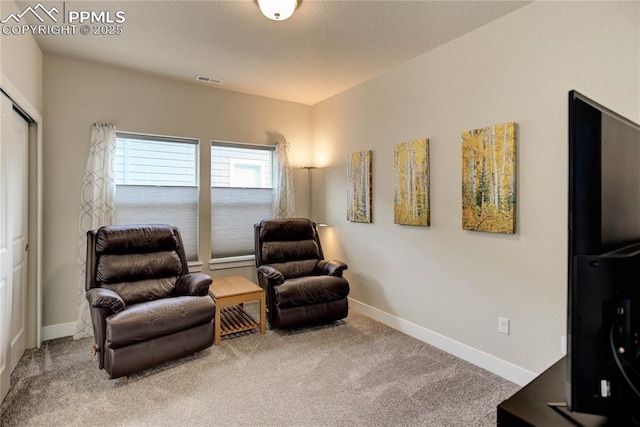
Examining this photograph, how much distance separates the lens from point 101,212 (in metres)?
3.30

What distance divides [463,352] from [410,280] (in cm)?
77

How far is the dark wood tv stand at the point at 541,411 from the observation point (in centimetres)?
78

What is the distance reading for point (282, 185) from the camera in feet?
14.5

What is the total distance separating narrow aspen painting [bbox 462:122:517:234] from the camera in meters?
2.43

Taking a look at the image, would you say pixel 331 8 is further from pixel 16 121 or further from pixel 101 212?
pixel 101 212

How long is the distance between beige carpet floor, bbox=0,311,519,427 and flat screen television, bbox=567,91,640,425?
1.52 meters

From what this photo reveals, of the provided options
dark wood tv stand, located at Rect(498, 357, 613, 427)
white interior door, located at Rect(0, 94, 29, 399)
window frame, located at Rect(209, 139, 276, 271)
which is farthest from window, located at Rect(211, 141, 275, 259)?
dark wood tv stand, located at Rect(498, 357, 613, 427)

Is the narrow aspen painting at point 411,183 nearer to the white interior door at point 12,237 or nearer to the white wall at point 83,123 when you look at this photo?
the white wall at point 83,123

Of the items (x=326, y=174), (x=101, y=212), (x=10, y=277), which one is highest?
(x=326, y=174)

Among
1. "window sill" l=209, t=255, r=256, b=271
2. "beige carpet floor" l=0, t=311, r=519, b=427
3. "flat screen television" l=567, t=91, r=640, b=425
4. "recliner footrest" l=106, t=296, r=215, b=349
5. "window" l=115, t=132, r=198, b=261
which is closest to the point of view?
"flat screen television" l=567, t=91, r=640, b=425

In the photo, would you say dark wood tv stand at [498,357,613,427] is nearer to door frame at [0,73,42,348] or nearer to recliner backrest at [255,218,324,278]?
recliner backrest at [255,218,324,278]

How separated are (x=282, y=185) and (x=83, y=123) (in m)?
2.20

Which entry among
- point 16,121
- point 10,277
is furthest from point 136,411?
point 16,121

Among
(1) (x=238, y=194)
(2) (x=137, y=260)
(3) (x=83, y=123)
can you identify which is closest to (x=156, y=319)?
(2) (x=137, y=260)
